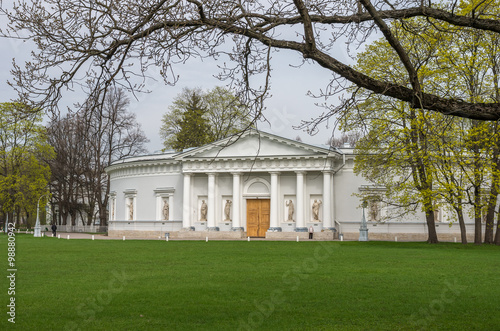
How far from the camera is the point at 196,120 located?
211ft

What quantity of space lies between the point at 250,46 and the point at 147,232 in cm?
4324

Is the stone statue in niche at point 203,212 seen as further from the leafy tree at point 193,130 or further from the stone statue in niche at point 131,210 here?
the leafy tree at point 193,130

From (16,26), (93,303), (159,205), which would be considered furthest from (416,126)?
(159,205)

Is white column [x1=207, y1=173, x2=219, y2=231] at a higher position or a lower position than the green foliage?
lower

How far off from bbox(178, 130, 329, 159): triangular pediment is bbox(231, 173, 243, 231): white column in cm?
188

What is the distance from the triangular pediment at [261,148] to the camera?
4591 centimetres

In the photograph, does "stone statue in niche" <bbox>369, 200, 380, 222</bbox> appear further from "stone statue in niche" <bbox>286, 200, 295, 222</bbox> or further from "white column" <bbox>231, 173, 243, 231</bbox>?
"white column" <bbox>231, 173, 243, 231</bbox>

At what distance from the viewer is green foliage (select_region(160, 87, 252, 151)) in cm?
6475

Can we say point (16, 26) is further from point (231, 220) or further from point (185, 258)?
point (231, 220)

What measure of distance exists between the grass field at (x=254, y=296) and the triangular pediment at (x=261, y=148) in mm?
26189

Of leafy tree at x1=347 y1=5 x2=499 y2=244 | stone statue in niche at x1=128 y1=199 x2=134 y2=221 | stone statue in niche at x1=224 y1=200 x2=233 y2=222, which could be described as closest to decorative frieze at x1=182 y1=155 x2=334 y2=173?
stone statue in niche at x1=224 y1=200 x2=233 y2=222

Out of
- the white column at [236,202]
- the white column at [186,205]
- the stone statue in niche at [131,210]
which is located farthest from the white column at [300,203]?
the stone statue in niche at [131,210]

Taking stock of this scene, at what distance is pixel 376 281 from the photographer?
15.1 meters

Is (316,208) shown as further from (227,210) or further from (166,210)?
(166,210)
